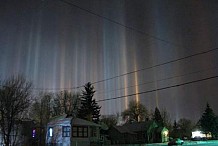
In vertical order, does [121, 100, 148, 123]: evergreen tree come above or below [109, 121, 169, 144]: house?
above

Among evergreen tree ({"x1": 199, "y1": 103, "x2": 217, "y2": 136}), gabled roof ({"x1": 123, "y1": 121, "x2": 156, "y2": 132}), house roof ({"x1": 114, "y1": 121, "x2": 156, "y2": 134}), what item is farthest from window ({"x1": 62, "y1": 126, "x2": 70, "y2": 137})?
evergreen tree ({"x1": 199, "y1": 103, "x2": 217, "y2": 136})

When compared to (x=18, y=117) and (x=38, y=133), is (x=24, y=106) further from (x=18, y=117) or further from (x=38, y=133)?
(x=38, y=133)

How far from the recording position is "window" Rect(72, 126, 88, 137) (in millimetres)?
43125

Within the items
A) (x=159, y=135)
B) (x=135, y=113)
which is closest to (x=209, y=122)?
(x=159, y=135)

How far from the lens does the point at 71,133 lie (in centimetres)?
4234

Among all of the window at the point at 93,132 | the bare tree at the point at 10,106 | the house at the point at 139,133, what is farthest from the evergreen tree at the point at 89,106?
the bare tree at the point at 10,106

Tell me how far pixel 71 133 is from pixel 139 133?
39729 mm

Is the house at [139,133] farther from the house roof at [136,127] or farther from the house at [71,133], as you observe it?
the house at [71,133]

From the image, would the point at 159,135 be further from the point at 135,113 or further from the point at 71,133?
the point at 71,133

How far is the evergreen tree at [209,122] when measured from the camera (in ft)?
284

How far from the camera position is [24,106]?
3641 centimetres

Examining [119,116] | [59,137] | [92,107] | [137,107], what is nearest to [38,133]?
[59,137]

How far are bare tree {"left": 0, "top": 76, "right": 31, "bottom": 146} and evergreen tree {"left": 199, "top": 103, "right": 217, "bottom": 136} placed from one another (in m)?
66.6

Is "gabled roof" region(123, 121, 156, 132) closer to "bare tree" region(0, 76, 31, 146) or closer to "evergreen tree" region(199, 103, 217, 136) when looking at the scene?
"evergreen tree" region(199, 103, 217, 136)
